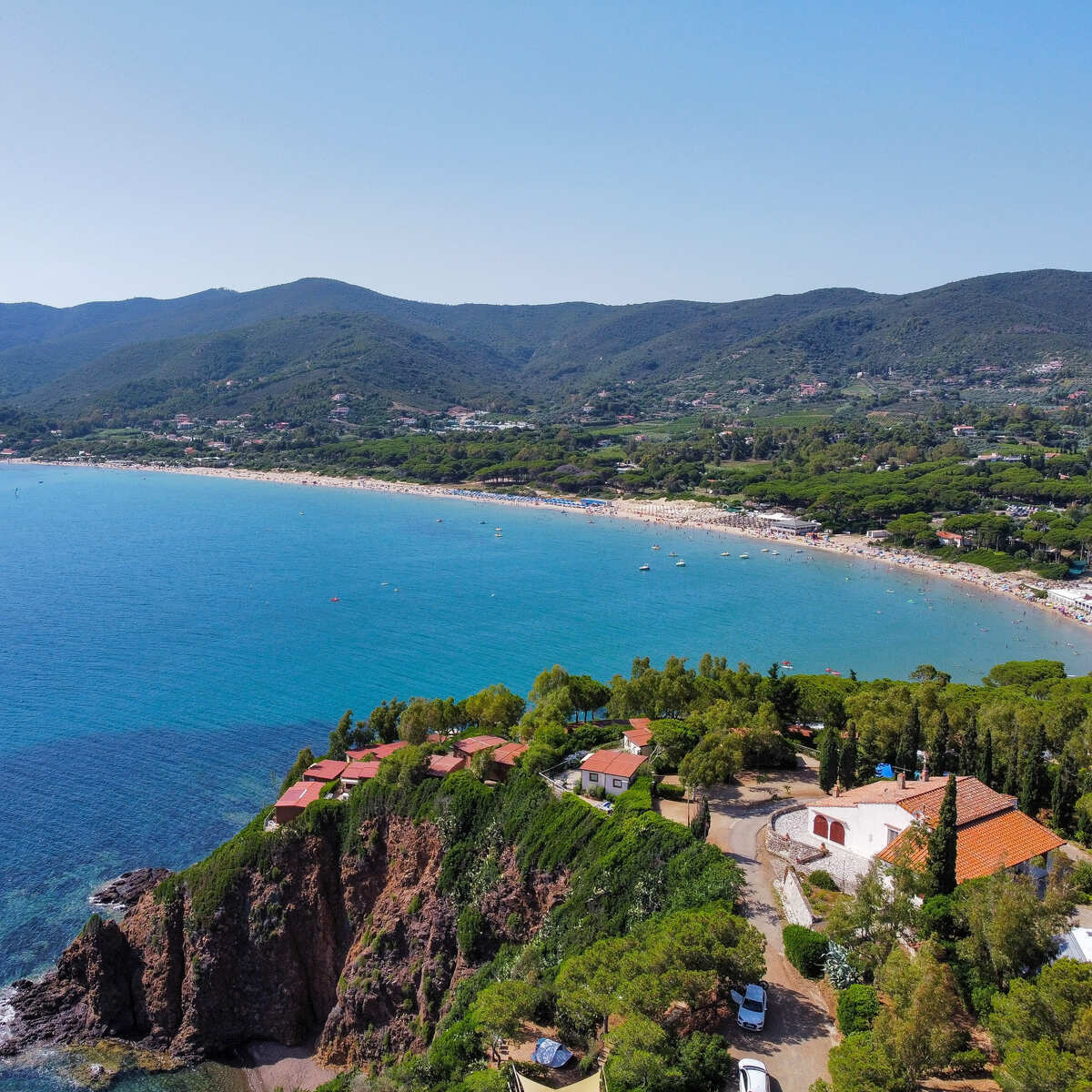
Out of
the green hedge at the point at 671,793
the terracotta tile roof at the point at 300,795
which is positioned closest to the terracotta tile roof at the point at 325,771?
the terracotta tile roof at the point at 300,795

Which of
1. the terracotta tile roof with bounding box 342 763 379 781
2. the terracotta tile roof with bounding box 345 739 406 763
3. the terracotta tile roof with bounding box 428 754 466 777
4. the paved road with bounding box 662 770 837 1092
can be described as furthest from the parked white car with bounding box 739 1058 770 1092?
the terracotta tile roof with bounding box 345 739 406 763

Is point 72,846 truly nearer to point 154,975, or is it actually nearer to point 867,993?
point 154,975

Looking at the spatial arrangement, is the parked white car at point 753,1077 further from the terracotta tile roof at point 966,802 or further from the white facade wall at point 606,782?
the white facade wall at point 606,782

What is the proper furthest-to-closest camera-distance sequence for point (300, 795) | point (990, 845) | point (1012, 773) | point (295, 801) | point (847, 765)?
point (300, 795)
point (295, 801)
point (1012, 773)
point (847, 765)
point (990, 845)

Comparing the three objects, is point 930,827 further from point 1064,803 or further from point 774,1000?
point 1064,803

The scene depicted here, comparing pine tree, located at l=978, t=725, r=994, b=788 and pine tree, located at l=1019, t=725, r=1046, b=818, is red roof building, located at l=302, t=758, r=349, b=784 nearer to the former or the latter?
pine tree, located at l=978, t=725, r=994, b=788

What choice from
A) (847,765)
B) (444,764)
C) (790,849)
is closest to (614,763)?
(444,764)
